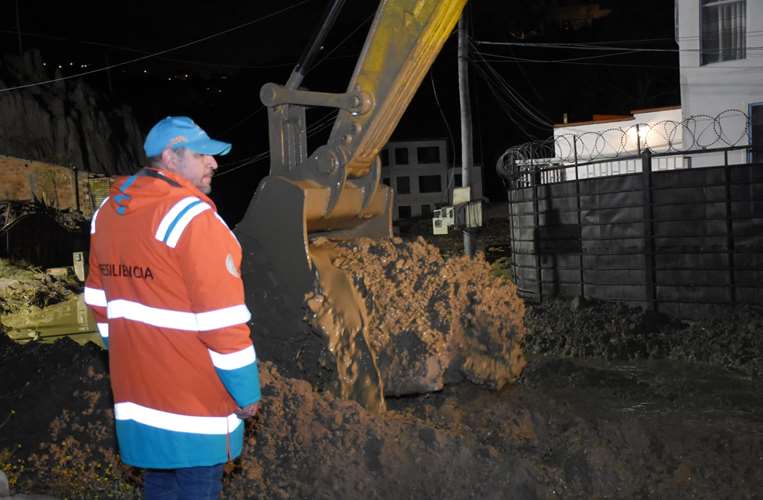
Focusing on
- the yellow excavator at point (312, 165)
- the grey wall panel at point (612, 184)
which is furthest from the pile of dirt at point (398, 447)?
the grey wall panel at point (612, 184)

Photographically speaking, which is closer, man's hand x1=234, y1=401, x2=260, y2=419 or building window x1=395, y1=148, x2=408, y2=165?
man's hand x1=234, y1=401, x2=260, y2=419

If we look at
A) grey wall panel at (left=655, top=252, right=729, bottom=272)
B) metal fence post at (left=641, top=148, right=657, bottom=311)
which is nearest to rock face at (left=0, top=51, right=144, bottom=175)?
metal fence post at (left=641, top=148, right=657, bottom=311)

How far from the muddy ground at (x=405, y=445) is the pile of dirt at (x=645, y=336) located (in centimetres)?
261

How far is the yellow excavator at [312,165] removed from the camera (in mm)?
5141

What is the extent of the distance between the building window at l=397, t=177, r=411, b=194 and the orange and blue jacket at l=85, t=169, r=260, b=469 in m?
41.6

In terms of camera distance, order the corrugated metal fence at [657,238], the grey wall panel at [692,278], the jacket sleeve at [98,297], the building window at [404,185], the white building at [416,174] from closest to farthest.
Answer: the jacket sleeve at [98,297], the corrugated metal fence at [657,238], the grey wall panel at [692,278], the building window at [404,185], the white building at [416,174]

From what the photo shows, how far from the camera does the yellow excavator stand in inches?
202

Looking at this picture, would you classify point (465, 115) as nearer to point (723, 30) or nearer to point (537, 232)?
point (537, 232)

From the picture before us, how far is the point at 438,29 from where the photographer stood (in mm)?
5344

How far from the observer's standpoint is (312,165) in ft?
17.7

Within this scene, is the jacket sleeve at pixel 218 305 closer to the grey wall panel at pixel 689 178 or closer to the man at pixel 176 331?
the man at pixel 176 331

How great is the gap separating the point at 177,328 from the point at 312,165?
270 cm

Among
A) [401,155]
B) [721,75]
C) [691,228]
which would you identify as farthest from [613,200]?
[401,155]

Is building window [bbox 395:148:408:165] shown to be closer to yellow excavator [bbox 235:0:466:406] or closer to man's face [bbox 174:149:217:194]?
yellow excavator [bbox 235:0:466:406]
